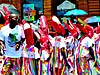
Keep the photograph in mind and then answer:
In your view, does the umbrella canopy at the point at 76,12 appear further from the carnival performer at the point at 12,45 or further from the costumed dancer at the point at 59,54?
the carnival performer at the point at 12,45

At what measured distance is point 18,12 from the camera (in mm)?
13789

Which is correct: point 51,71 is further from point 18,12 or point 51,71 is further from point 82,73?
point 18,12

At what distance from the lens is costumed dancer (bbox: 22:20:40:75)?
33.8ft

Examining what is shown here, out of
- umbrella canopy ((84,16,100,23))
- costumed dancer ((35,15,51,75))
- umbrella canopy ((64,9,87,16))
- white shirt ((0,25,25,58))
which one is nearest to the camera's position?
white shirt ((0,25,25,58))

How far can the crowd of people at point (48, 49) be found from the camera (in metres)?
10.4

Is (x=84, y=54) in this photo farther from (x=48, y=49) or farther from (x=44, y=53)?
(x=44, y=53)

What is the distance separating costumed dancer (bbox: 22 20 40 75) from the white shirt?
14cm

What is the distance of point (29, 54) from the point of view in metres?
10.4

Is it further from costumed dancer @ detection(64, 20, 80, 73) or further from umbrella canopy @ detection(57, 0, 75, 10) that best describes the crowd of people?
umbrella canopy @ detection(57, 0, 75, 10)

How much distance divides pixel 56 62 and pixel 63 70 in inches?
11.6

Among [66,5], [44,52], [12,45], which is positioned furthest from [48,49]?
[66,5]

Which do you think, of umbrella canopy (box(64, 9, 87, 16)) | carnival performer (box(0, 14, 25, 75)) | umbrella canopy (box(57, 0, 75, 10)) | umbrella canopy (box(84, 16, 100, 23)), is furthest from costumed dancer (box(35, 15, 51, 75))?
umbrella canopy (box(57, 0, 75, 10))

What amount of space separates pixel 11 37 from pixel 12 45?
215mm

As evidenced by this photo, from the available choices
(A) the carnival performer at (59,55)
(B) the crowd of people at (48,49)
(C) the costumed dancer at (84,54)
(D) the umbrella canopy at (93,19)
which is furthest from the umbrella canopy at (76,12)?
(A) the carnival performer at (59,55)
